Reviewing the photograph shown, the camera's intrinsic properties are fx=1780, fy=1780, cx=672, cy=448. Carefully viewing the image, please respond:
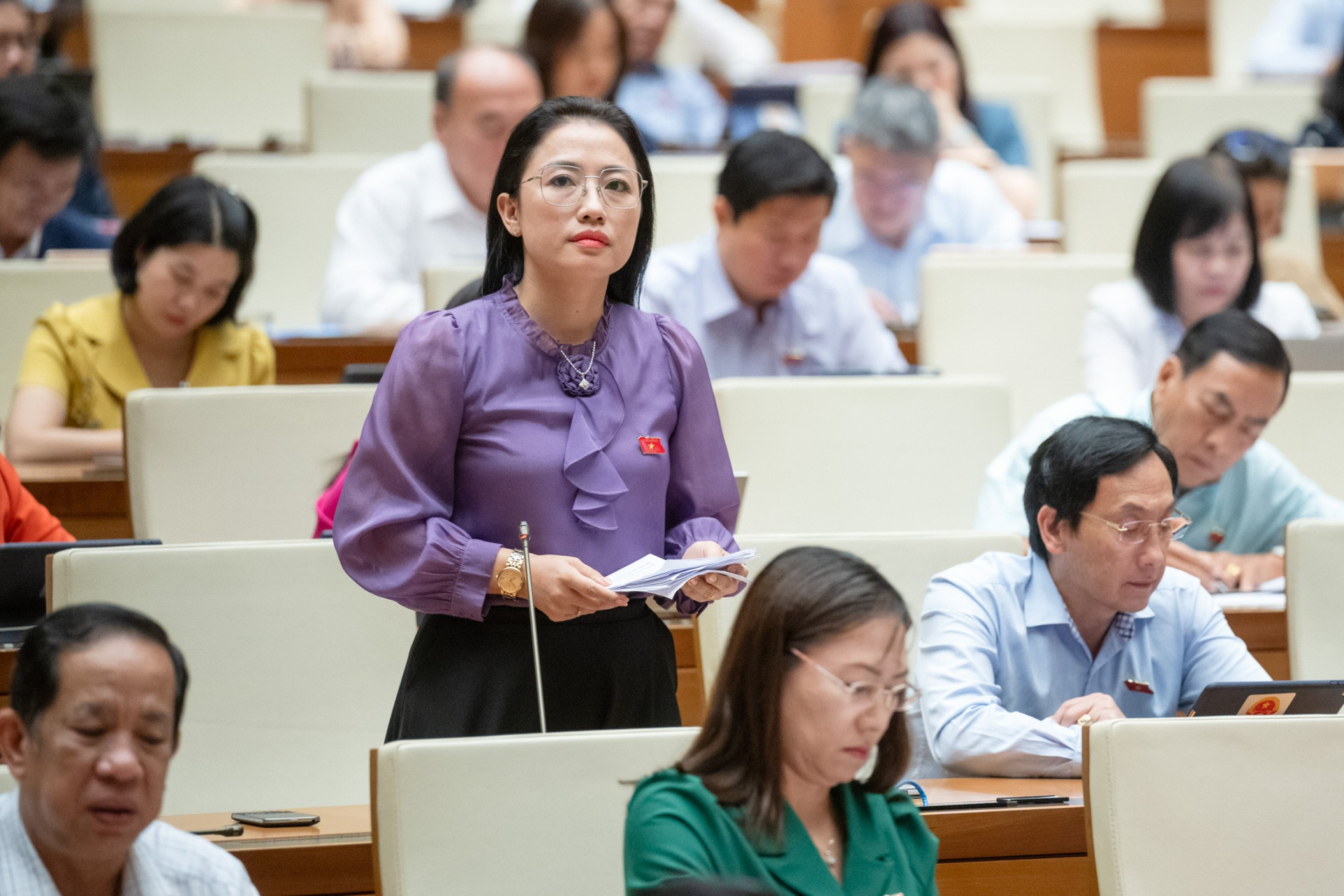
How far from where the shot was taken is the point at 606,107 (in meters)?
1.85

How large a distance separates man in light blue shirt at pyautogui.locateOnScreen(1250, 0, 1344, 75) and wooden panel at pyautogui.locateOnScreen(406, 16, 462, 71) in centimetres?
286

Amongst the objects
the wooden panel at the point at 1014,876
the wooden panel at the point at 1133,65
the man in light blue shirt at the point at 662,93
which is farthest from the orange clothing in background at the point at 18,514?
the wooden panel at the point at 1133,65

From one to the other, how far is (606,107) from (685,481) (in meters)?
0.40

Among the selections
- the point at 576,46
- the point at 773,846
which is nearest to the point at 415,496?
the point at 773,846

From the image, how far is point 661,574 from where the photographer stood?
1.67 m

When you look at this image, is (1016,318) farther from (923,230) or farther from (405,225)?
(405,225)

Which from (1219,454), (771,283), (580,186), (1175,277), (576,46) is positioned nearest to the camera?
(580,186)

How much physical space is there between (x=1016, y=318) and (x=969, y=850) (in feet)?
7.08

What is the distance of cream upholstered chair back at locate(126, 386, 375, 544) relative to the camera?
2.91 meters

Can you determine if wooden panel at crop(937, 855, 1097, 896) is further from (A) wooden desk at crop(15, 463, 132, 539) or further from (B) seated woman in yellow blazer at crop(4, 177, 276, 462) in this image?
(B) seated woman in yellow blazer at crop(4, 177, 276, 462)

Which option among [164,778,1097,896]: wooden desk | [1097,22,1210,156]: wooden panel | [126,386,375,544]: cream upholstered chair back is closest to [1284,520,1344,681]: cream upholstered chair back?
[164,778,1097,896]: wooden desk

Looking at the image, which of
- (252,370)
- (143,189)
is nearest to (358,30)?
(143,189)

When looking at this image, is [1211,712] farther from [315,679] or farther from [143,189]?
[143,189]

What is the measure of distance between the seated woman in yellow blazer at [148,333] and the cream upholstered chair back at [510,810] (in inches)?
66.6
